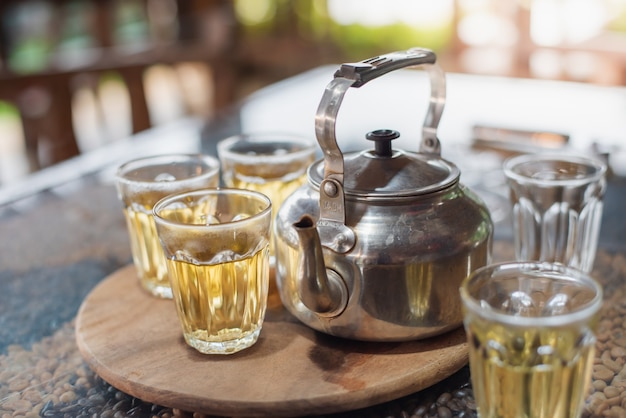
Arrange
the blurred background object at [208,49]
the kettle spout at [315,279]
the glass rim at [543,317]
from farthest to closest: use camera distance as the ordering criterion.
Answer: the blurred background object at [208,49] < the kettle spout at [315,279] < the glass rim at [543,317]

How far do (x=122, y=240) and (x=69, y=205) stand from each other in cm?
23

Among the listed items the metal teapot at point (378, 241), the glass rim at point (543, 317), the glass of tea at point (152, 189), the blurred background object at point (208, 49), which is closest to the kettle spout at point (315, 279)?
the metal teapot at point (378, 241)

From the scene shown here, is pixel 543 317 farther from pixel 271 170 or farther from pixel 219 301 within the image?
pixel 271 170

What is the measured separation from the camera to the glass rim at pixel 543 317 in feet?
2.02

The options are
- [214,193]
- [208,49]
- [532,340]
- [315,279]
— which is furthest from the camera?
[208,49]

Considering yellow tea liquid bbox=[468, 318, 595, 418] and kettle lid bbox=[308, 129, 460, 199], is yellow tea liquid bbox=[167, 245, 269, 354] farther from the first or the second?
yellow tea liquid bbox=[468, 318, 595, 418]

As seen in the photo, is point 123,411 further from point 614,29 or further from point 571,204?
point 614,29

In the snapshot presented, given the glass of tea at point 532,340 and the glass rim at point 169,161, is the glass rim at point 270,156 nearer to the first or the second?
the glass rim at point 169,161

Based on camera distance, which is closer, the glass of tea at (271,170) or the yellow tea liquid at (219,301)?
the yellow tea liquid at (219,301)

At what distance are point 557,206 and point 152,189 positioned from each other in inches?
21.7

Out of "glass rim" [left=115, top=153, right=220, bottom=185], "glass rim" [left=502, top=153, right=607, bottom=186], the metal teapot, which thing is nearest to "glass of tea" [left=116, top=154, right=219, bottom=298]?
"glass rim" [left=115, top=153, right=220, bottom=185]

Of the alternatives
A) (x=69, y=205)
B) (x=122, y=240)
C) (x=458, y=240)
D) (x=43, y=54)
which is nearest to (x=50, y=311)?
(x=122, y=240)

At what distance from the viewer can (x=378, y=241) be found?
2.58 ft

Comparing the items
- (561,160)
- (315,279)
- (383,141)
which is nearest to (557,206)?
(561,160)
